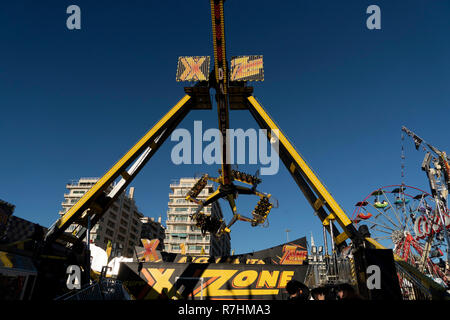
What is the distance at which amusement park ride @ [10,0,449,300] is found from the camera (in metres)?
13.1

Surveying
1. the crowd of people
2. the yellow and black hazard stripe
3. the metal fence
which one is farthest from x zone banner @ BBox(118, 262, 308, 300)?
the yellow and black hazard stripe

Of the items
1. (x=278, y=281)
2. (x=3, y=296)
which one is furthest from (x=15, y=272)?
(x=278, y=281)

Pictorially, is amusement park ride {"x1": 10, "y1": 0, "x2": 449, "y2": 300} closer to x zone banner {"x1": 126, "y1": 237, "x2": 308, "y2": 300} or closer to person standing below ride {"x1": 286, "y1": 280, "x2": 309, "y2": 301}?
x zone banner {"x1": 126, "y1": 237, "x2": 308, "y2": 300}

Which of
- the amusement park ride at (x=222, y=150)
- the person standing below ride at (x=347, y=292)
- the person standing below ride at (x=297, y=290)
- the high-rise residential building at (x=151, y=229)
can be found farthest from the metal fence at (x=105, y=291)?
the high-rise residential building at (x=151, y=229)

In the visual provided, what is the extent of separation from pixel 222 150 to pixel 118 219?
58.6m

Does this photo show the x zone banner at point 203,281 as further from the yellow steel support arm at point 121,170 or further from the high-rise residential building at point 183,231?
the high-rise residential building at point 183,231

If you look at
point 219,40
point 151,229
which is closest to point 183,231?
point 151,229

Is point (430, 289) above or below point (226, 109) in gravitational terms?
below

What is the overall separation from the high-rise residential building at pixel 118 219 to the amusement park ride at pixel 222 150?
164ft

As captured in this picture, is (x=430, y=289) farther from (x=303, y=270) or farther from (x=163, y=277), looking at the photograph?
(x=163, y=277)

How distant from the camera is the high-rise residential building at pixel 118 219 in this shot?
62394mm

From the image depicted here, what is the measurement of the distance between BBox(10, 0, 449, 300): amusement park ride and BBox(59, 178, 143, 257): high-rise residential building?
50.0 m

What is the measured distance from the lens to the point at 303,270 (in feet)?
53.8
